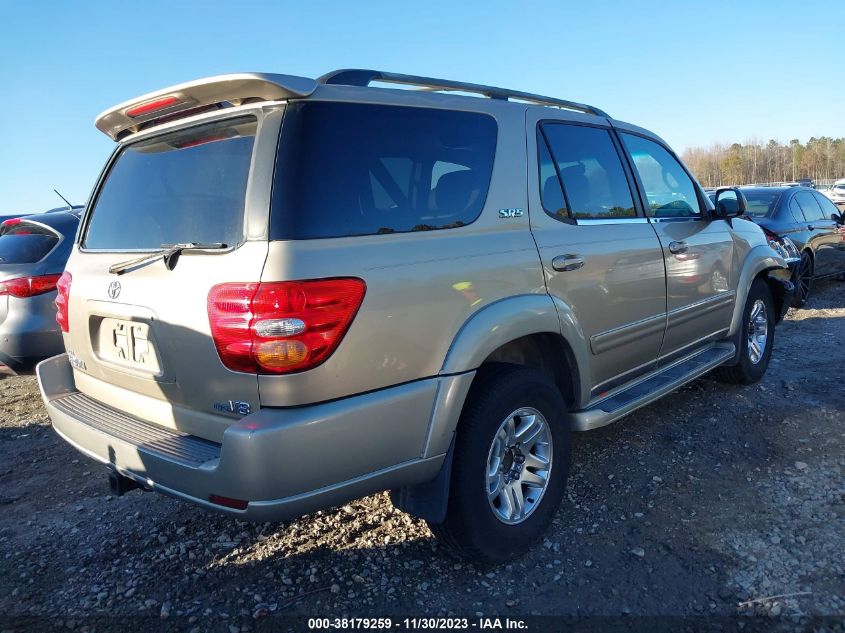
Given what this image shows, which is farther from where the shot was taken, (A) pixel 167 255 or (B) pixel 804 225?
(B) pixel 804 225

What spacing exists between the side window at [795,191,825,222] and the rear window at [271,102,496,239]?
754cm

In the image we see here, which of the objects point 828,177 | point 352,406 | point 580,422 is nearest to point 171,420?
point 352,406

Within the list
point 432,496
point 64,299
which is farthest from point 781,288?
point 64,299

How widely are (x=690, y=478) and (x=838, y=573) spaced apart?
36.6 inches

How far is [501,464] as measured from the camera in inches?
105

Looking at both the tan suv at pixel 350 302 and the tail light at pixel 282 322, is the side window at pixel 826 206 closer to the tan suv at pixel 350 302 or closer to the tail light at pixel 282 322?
the tan suv at pixel 350 302

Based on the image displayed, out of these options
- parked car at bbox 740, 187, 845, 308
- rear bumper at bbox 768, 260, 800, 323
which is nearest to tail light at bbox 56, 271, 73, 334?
rear bumper at bbox 768, 260, 800, 323

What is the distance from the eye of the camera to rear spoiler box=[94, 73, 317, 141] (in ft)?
6.85

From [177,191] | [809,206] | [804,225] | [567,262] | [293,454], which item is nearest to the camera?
[293,454]

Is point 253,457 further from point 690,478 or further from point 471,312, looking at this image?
point 690,478

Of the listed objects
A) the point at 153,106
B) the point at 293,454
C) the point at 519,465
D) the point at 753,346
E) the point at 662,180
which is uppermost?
the point at 153,106

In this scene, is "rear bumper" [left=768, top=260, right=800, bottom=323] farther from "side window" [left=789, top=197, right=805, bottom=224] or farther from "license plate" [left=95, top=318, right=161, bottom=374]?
"license plate" [left=95, top=318, right=161, bottom=374]

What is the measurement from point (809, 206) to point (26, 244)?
9.54 m

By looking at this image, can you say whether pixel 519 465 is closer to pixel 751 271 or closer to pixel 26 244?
pixel 751 271
